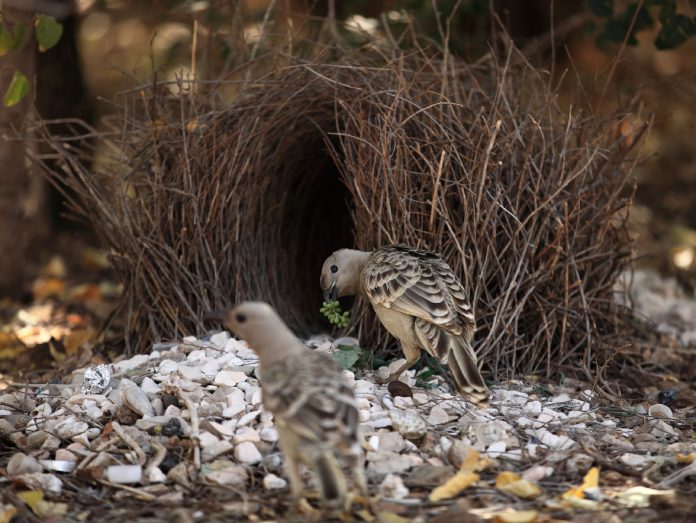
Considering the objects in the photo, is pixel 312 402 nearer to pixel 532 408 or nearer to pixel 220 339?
pixel 532 408

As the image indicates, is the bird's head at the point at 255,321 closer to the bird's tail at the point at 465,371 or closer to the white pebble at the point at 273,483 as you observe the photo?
the white pebble at the point at 273,483

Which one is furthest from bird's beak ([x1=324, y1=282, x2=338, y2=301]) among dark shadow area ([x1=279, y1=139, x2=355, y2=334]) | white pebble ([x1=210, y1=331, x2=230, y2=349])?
dark shadow area ([x1=279, y1=139, x2=355, y2=334])

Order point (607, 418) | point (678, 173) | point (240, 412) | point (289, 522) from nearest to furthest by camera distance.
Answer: point (289, 522)
point (240, 412)
point (607, 418)
point (678, 173)

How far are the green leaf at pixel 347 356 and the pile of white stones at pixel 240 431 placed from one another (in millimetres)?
109

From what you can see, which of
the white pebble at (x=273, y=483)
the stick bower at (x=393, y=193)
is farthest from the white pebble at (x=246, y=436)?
the stick bower at (x=393, y=193)

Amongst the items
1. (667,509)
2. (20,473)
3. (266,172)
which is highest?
(266,172)

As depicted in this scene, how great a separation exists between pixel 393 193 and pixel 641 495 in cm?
194

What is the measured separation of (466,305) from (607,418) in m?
0.80

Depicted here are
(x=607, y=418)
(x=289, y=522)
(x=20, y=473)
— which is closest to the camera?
(x=289, y=522)

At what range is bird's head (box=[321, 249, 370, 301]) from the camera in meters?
4.70

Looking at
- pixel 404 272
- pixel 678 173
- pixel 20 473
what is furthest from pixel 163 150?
pixel 678 173

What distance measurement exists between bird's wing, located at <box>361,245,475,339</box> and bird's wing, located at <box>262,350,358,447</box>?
1038 millimetres

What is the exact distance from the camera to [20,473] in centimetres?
351

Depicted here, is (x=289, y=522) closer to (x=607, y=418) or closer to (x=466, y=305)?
(x=466, y=305)
